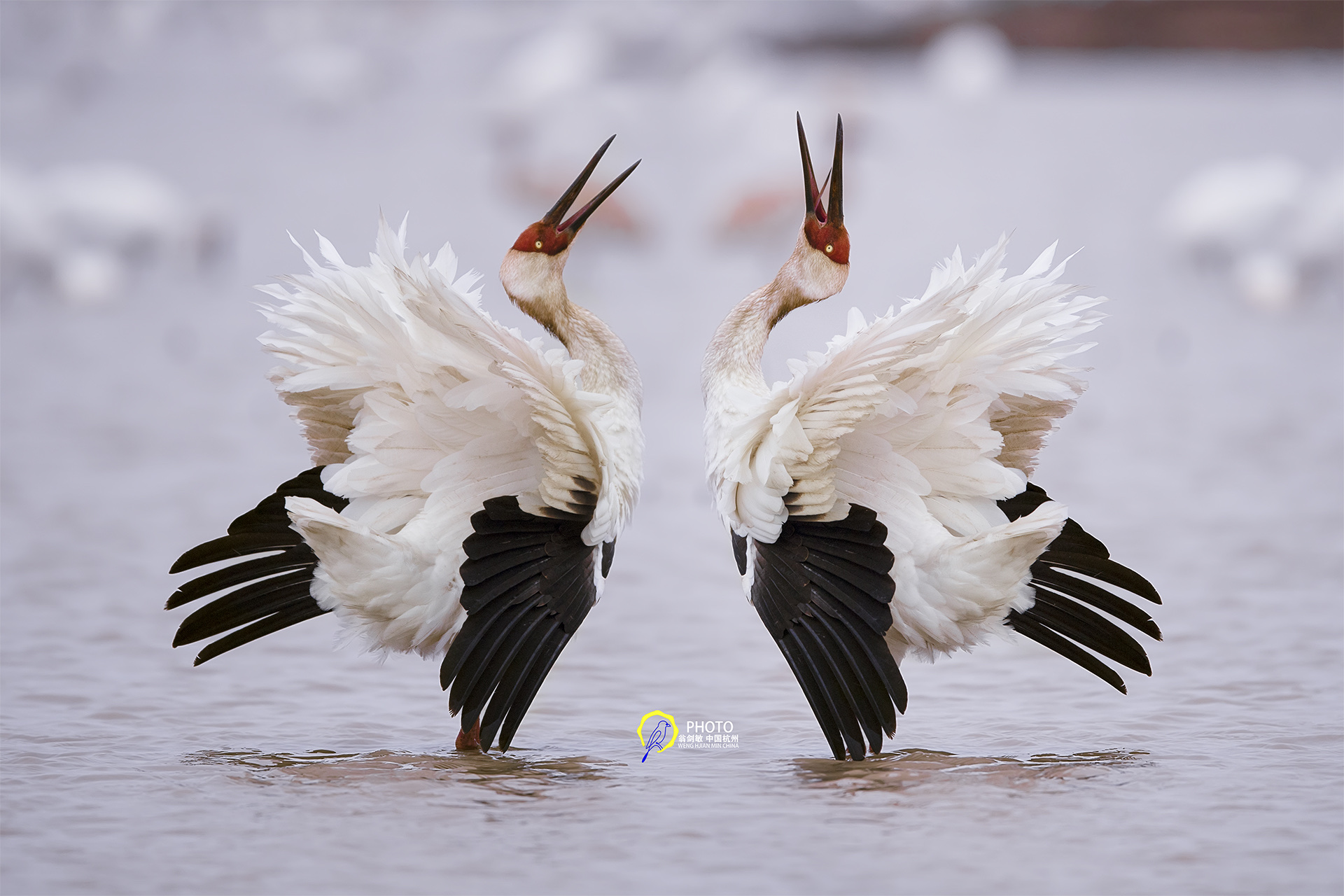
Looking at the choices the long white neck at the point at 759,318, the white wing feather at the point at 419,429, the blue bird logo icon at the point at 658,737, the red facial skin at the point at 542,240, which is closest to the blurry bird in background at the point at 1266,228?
the long white neck at the point at 759,318

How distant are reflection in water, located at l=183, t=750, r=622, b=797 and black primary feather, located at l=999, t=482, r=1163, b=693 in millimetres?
1148

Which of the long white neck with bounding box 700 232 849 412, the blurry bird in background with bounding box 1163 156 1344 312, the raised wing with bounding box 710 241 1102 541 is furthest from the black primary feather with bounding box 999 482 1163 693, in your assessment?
the blurry bird in background with bounding box 1163 156 1344 312

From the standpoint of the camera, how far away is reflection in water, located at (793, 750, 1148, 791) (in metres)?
3.57

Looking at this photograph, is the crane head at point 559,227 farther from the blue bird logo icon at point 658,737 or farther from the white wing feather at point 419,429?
the blue bird logo icon at point 658,737

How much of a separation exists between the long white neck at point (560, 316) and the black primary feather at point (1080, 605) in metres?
1.17

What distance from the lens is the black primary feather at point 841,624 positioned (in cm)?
359

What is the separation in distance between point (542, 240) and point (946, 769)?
1.79 m

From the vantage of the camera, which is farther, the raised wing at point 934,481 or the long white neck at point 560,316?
the long white neck at point 560,316

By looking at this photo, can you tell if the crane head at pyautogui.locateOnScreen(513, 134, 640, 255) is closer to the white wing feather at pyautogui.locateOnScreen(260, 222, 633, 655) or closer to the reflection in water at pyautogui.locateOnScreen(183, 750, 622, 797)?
the white wing feather at pyautogui.locateOnScreen(260, 222, 633, 655)

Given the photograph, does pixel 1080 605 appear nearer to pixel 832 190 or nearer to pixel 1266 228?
pixel 832 190

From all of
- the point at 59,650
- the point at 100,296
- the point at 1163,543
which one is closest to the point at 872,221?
the point at 100,296

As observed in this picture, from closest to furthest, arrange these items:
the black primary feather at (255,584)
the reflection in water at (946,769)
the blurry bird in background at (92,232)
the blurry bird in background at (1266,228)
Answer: the reflection in water at (946,769) < the black primary feather at (255,584) < the blurry bird in background at (92,232) < the blurry bird in background at (1266,228)

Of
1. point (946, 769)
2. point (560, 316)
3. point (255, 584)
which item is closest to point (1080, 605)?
point (946, 769)

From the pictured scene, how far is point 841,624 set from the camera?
3.61 m
